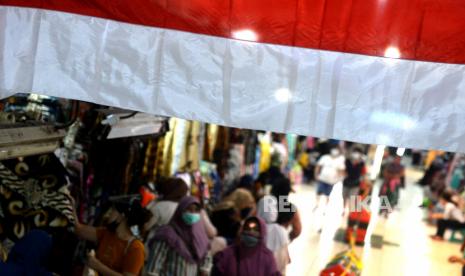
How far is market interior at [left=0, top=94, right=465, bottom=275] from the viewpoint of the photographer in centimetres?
578

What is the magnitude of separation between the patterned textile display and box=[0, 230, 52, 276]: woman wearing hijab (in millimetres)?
709

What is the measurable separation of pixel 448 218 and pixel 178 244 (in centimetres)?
831

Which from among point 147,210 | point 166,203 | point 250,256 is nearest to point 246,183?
point 166,203

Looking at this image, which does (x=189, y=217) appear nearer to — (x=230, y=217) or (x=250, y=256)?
(x=250, y=256)

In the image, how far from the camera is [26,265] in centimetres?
512

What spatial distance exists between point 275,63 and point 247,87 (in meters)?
0.21

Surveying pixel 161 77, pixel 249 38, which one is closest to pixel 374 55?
pixel 249 38

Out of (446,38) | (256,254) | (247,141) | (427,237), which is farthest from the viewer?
(427,237)

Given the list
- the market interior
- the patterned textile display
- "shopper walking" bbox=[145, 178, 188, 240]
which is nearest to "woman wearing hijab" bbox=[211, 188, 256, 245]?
the market interior

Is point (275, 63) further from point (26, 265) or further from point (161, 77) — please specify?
point (26, 265)

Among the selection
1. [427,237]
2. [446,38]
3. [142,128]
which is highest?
[446,38]

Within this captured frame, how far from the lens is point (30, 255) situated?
511 centimetres

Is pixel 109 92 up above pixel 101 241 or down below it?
above

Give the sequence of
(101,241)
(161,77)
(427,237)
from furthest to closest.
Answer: (427,237)
(101,241)
(161,77)
